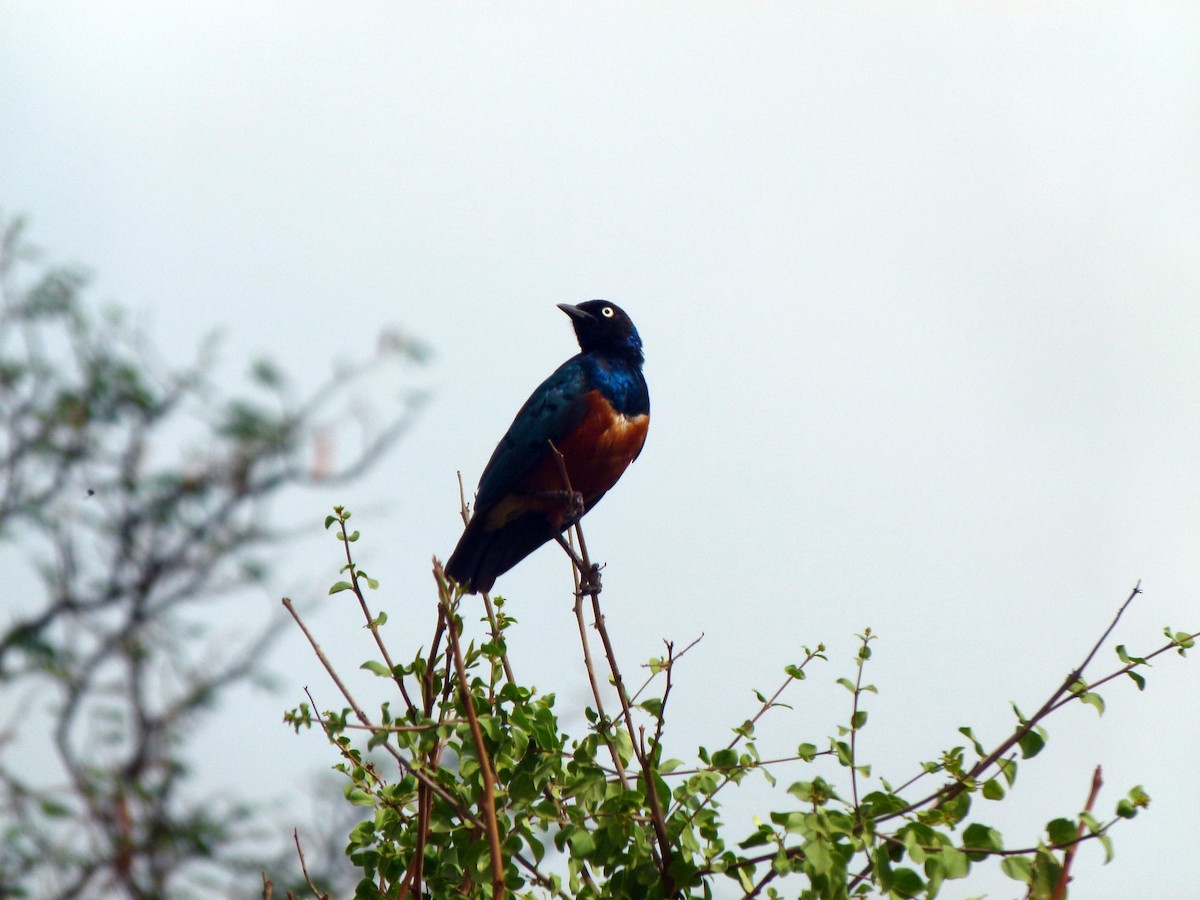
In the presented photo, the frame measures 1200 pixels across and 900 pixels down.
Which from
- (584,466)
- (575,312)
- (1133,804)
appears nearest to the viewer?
(1133,804)

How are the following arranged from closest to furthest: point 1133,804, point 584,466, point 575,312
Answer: point 1133,804 → point 584,466 → point 575,312

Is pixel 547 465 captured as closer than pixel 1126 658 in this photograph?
No

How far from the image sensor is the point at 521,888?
2223mm

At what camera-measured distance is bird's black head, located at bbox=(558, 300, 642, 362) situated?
18.5ft

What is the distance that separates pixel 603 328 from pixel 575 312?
0.15 meters

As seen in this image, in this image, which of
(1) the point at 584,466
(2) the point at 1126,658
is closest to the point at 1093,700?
(2) the point at 1126,658

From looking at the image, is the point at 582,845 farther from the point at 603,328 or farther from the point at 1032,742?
the point at 603,328

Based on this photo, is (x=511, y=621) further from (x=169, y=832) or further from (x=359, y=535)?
(x=169, y=832)

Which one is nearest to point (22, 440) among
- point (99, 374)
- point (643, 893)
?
point (99, 374)

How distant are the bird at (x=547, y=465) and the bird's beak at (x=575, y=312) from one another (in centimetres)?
53

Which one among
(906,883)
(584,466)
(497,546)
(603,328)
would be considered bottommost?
(906,883)

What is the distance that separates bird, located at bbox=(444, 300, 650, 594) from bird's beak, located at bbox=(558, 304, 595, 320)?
53 centimetres

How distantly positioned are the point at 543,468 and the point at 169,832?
526 centimetres

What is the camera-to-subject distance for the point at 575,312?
18.6ft
